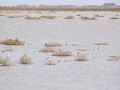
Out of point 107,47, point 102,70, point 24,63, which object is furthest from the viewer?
point 107,47

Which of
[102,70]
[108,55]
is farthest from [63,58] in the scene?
[102,70]

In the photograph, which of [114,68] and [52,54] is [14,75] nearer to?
[114,68]

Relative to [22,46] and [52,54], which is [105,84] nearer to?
[52,54]

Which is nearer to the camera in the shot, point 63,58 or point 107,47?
point 63,58

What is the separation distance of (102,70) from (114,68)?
636 millimetres

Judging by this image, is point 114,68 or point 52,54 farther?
point 52,54

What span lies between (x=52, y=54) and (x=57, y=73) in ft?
15.4

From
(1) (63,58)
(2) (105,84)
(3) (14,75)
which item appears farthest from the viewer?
(1) (63,58)

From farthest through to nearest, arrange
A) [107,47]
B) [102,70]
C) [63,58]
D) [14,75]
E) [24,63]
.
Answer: [107,47], [63,58], [24,63], [102,70], [14,75]

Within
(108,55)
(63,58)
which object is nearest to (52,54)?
(63,58)

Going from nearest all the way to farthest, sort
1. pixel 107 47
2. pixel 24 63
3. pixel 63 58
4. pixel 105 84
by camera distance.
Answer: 1. pixel 105 84
2. pixel 24 63
3. pixel 63 58
4. pixel 107 47

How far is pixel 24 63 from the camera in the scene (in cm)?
1656

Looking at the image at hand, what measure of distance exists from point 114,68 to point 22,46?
8.71m

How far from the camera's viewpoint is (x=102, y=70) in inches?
600
